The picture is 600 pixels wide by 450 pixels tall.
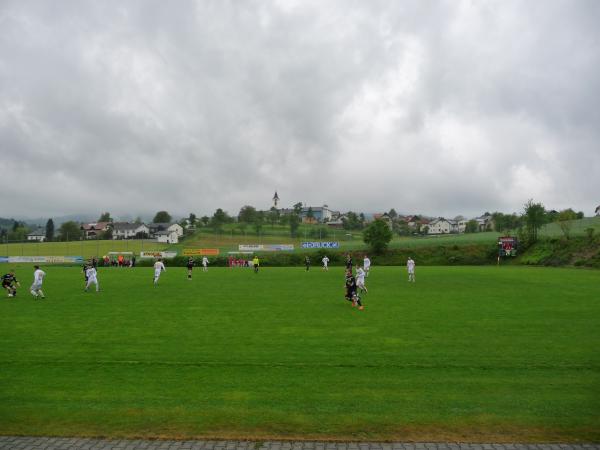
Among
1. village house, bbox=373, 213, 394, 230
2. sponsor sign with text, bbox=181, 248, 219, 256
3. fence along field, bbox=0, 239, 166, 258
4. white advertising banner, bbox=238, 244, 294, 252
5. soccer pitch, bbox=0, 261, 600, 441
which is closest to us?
soccer pitch, bbox=0, 261, 600, 441

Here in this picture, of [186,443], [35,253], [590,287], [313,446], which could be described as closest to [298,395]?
[313,446]

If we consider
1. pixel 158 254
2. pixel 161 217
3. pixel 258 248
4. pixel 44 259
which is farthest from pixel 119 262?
pixel 161 217

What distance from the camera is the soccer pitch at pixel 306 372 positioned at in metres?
Answer: 7.91

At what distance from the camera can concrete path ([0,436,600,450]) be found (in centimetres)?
715

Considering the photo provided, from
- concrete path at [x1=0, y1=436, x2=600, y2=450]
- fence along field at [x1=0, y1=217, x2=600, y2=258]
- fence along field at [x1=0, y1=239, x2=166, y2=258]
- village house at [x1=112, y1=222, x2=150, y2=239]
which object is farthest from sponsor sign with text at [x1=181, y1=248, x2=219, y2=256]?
village house at [x1=112, y1=222, x2=150, y2=239]

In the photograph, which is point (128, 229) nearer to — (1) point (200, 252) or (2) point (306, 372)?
(1) point (200, 252)

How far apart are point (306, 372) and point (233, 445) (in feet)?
11.5

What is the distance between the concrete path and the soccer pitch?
0.73 feet

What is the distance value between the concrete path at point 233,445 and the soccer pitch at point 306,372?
0.22 m

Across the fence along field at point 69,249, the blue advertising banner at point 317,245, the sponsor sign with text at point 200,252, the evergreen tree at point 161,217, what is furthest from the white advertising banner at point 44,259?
the evergreen tree at point 161,217

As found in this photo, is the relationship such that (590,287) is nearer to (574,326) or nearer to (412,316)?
(574,326)

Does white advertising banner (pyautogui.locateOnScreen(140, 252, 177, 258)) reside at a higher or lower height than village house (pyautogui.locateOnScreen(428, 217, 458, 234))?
lower

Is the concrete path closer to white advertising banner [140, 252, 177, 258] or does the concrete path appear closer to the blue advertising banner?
white advertising banner [140, 252, 177, 258]

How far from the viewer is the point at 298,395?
9.13 m
